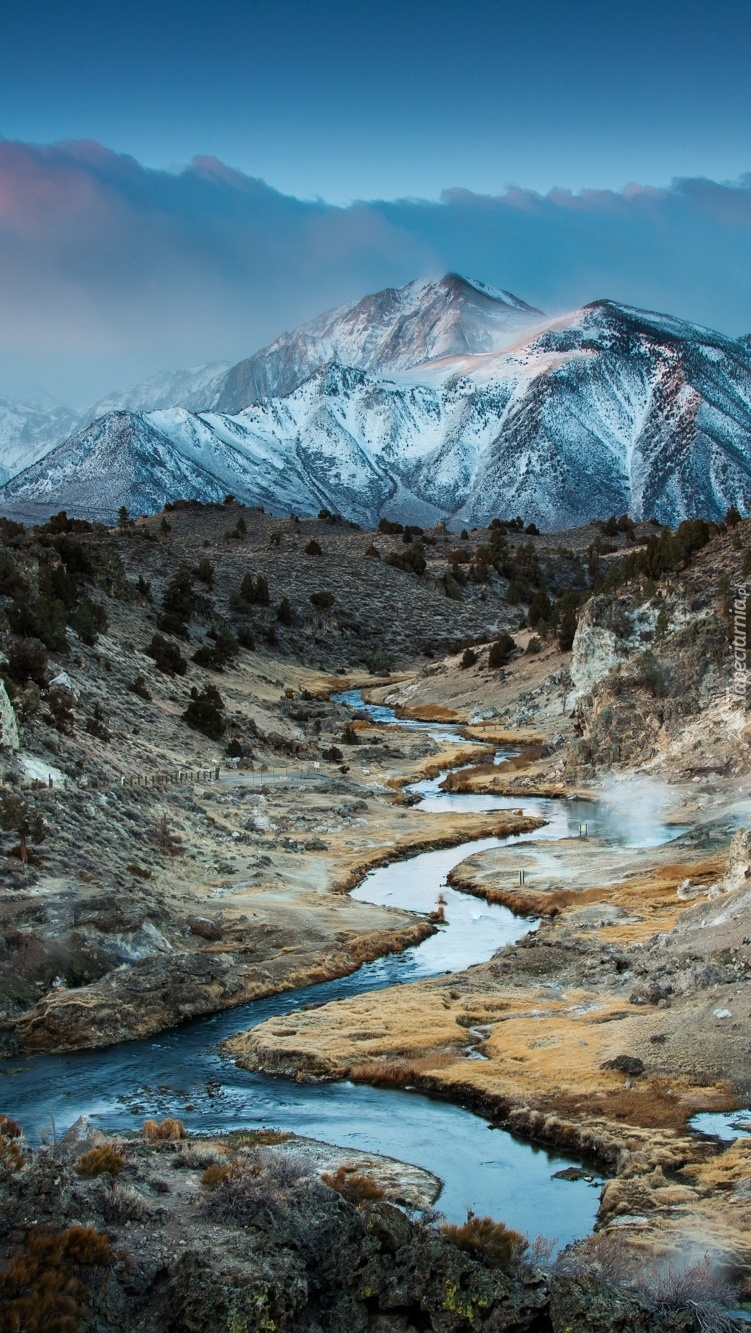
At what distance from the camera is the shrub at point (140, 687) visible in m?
55.1

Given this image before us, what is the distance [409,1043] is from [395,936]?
826cm

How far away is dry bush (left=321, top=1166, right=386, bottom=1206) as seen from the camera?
15.5m

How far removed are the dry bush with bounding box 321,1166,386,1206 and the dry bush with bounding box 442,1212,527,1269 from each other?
1.48m

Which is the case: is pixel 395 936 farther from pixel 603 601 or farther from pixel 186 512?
pixel 186 512

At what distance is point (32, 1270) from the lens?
12.0 meters

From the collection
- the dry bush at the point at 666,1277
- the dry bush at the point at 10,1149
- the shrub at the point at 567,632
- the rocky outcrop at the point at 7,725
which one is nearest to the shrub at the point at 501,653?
the shrub at the point at 567,632

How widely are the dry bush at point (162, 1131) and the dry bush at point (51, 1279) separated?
4.94 m

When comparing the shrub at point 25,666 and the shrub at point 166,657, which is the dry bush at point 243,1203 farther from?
the shrub at point 166,657

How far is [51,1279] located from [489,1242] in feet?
17.2

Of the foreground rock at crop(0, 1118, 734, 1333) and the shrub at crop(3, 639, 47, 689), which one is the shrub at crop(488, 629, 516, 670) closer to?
the shrub at crop(3, 639, 47, 689)

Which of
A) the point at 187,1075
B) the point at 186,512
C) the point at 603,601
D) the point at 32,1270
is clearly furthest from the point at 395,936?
the point at 186,512

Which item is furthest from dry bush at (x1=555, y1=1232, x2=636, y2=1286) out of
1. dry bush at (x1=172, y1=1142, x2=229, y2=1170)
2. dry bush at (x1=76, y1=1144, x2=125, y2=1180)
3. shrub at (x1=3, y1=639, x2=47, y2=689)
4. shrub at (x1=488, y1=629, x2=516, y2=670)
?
shrub at (x1=488, y1=629, x2=516, y2=670)

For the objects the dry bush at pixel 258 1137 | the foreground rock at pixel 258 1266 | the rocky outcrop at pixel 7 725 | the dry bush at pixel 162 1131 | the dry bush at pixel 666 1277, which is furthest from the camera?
the rocky outcrop at pixel 7 725

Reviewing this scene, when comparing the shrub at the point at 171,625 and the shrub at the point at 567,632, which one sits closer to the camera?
the shrub at the point at 171,625
